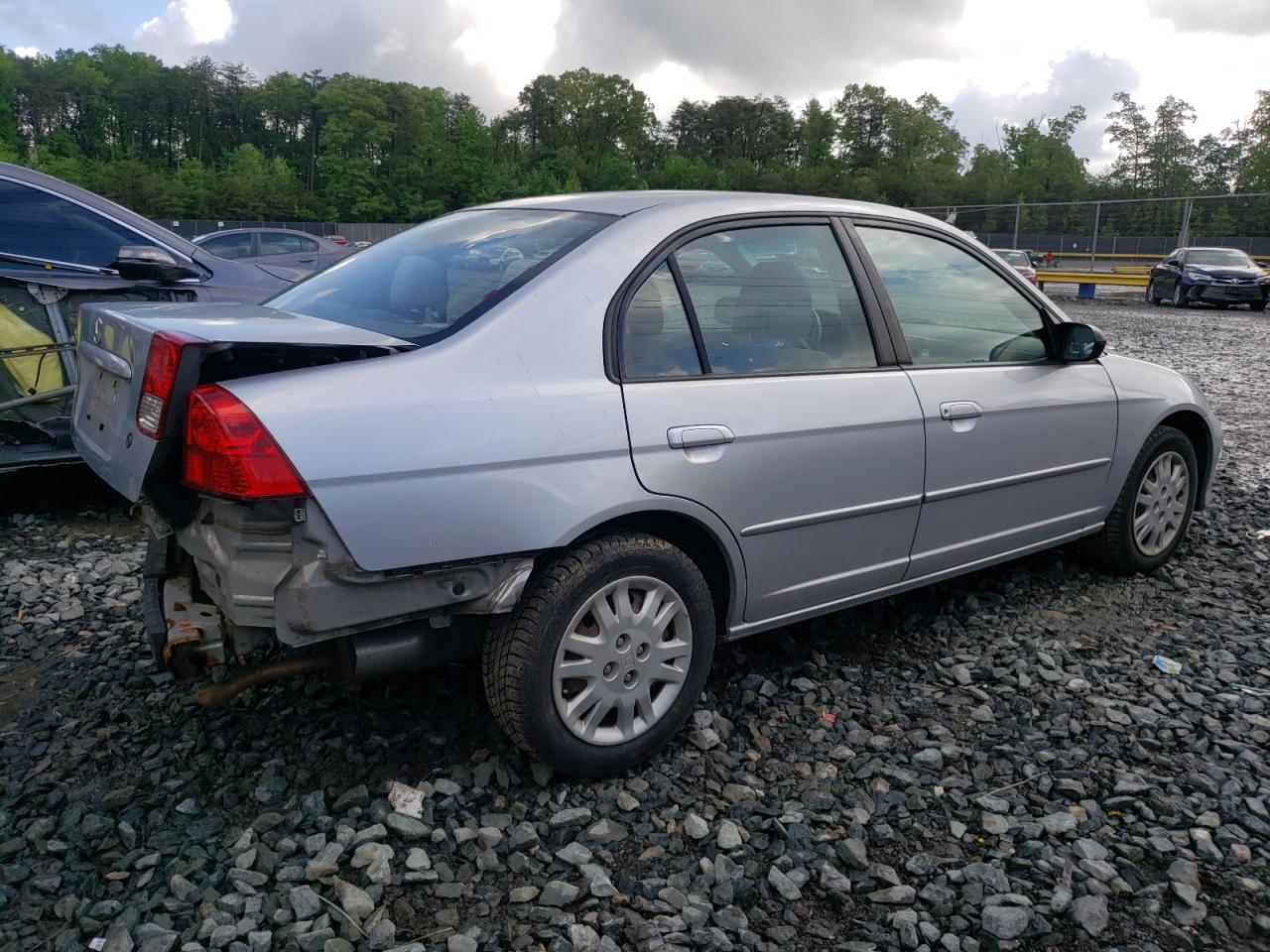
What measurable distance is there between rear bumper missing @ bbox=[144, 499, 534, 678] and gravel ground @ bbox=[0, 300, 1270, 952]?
481 millimetres

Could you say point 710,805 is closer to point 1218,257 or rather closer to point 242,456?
point 242,456

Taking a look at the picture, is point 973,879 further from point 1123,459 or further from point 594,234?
point 1123,459

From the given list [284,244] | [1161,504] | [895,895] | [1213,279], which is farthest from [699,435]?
[1213,279]

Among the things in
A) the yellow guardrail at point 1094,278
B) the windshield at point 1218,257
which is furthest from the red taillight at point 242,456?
the yellow guardrail at point 1094,278

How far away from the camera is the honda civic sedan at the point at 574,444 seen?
8.11ft

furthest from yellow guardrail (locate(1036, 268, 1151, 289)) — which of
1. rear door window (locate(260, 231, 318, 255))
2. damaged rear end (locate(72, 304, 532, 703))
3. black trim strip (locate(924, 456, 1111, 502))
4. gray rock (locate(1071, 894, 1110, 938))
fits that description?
damaged rear end (locate(72, 304, 532, 703))

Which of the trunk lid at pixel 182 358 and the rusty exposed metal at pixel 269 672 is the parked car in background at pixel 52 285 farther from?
the rusty exposed metal at pixel 269 672

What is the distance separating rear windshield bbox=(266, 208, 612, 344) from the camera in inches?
113

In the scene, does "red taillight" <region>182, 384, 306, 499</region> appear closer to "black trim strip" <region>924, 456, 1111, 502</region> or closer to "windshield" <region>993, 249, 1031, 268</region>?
"black trim strip" <region>924, 456, 1111, 502</region>

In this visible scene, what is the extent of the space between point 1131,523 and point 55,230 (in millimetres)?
5391

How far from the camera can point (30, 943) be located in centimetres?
233

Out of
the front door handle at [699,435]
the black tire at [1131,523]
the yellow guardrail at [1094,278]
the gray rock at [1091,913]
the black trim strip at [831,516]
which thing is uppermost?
the front door handle at [699,435]

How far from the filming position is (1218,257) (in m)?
23.6

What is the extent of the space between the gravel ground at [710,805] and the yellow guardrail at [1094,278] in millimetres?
25865
